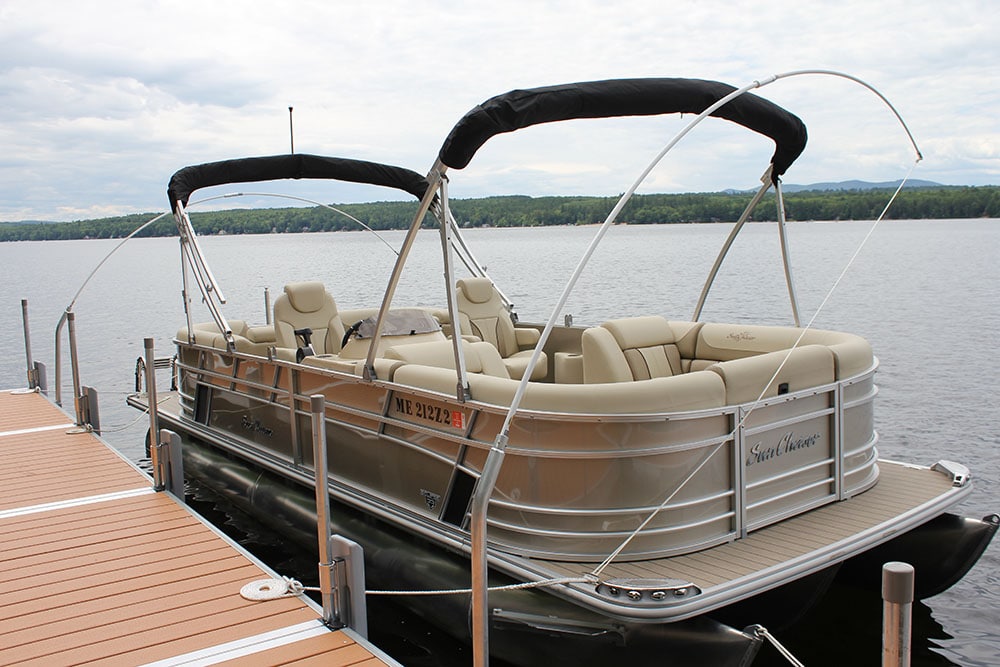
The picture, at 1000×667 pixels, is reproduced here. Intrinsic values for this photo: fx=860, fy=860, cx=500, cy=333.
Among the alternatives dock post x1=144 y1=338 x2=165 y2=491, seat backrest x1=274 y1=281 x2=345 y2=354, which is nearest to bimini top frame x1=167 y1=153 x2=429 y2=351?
seat backrest x1=274 y1=281 x2=345 y2=354

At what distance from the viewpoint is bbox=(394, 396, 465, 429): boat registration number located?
4933 mm

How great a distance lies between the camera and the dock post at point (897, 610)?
87.4 inches

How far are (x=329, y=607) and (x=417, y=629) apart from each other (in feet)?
5.47

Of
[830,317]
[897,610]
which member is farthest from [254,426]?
[830,317]

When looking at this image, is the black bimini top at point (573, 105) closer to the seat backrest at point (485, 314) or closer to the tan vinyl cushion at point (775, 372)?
the tan vinyl cushion at point (775, 372)

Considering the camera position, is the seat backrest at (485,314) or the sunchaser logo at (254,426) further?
the seat backrest at (485,314)

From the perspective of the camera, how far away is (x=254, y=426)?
24.5ft

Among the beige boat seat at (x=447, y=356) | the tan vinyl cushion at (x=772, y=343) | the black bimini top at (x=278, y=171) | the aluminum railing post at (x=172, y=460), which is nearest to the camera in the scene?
the tan vinyl cushion at (x=772, y=343)

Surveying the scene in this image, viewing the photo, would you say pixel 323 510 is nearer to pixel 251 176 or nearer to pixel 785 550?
pixel 785 550

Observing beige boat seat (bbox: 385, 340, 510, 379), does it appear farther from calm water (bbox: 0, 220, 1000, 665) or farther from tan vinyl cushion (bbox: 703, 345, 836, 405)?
calm water (bbox: 0, 220, 1000, 665)

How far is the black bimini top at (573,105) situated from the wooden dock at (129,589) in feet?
8.04

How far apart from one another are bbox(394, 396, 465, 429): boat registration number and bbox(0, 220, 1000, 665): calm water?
8.06 ft

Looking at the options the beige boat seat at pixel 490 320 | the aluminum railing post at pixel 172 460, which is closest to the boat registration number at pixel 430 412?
the aluminum railing post at pixel 172 460

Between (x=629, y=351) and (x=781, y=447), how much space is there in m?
1.50
